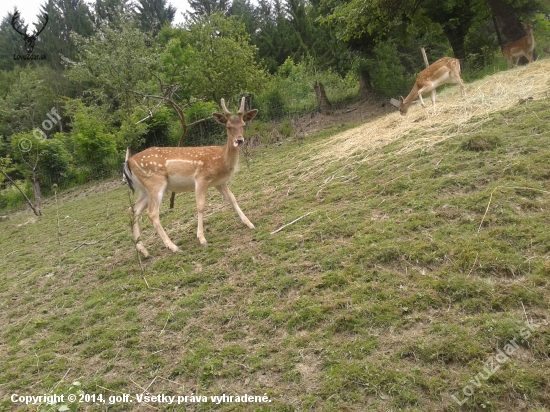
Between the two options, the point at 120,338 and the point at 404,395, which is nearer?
the point at 404,395

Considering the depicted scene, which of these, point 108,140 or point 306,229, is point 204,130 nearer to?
point 108,140

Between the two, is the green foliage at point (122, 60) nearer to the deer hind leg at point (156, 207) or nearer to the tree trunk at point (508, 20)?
the deer hind leg at point (156, 207)

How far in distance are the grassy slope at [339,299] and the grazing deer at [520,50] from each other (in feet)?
25.3

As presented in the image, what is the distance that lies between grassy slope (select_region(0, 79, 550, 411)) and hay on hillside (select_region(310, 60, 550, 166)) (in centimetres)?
64

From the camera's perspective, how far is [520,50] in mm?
13133

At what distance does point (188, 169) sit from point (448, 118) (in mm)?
4903

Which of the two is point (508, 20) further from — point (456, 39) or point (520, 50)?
point (456, 39)

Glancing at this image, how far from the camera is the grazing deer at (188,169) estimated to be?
599 centimetres

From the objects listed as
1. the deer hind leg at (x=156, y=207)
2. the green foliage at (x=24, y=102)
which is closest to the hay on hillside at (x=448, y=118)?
the deer hind leg at (x=156, y=207)

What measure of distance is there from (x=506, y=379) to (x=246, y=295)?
7.63 ft

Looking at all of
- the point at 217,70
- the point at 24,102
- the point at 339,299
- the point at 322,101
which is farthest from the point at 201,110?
the point at 24,102

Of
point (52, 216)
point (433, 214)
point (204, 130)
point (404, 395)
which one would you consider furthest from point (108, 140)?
point (404, 395)

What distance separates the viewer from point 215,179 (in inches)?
245

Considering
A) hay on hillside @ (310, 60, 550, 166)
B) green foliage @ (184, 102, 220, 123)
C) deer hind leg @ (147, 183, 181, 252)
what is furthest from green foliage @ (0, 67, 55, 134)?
deer hind leg @ (147, 183, 181, 252)
